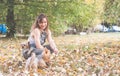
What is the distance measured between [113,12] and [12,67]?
12.0 metres

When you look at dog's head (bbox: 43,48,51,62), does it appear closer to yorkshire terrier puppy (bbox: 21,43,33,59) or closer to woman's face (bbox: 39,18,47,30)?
yorkshire terrier puppy (bbox: 21,43,33,59)

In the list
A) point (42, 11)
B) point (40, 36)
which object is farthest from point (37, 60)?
point (42, 11)

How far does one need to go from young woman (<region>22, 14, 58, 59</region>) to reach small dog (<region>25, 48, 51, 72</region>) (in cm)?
11

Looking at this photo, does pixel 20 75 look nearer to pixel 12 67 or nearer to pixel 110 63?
pixel 12 67

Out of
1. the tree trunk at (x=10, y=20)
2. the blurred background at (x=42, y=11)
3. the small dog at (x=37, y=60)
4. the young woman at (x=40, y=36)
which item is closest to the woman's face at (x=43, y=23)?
the young woman at (x=40, y=36)

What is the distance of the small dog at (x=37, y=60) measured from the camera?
9.91 meters

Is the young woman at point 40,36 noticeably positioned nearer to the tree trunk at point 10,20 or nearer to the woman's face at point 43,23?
the woman's face at point 43,23

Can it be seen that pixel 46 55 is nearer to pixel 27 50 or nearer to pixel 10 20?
pixel 27 50

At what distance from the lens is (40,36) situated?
1030 cm

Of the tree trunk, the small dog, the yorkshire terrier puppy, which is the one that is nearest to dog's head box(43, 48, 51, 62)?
the small dog

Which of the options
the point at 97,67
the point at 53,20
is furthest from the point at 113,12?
the point at 97,67

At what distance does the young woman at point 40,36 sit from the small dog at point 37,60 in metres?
0.11

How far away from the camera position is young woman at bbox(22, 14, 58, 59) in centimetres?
1003

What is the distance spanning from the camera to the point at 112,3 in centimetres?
2078
